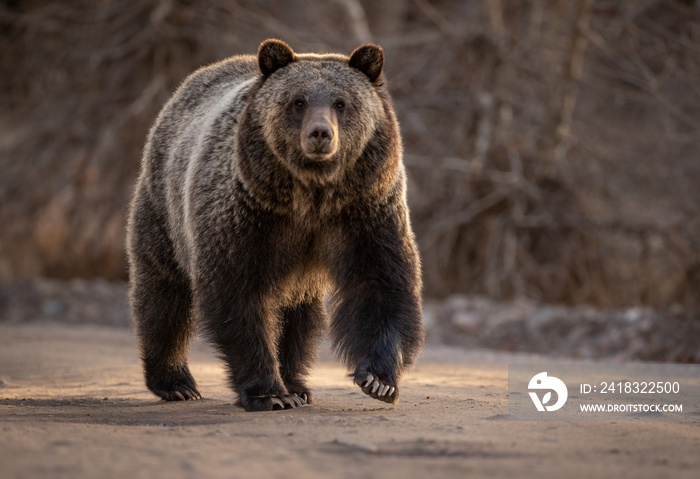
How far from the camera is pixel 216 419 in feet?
15.9

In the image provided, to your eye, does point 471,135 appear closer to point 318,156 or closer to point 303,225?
point 303,225

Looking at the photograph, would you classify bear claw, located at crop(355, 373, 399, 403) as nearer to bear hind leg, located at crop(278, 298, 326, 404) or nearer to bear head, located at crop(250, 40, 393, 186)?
bear hind leg, located at crop(278, 298, 326, 404)

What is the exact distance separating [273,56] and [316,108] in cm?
56

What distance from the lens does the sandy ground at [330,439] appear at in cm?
337

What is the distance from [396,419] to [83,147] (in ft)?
33.9

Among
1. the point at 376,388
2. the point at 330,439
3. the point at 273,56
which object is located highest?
the point at 273,56

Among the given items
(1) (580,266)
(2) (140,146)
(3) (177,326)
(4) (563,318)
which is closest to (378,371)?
(3) (177,326)

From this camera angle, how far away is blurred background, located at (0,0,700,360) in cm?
1168

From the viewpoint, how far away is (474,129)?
12797 mm

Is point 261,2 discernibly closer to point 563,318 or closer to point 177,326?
point 563,318
